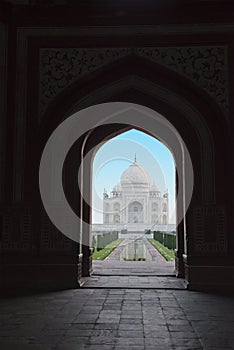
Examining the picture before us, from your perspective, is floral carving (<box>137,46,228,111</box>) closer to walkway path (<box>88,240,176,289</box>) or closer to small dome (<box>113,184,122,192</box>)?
walkway path (<box>88,240,176,289</box>)

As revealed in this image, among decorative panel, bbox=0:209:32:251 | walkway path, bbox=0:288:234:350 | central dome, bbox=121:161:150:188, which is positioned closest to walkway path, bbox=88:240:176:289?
walkway path, bbox=0:288:234:350

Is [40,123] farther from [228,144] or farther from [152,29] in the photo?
[228,144]

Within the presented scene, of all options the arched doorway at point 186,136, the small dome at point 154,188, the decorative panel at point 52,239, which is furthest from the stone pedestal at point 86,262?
the small dome at point 154,188

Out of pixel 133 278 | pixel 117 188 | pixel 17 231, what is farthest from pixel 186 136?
pixel 117 188

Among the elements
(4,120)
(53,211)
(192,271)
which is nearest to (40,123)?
(4,120)

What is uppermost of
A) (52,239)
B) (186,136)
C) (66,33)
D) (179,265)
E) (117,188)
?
(117,188)

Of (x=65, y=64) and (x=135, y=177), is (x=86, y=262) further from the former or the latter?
(x=135, y=177)
